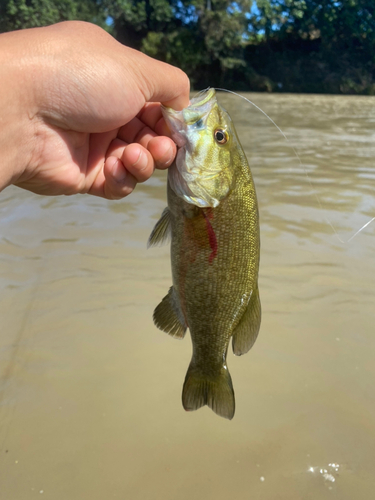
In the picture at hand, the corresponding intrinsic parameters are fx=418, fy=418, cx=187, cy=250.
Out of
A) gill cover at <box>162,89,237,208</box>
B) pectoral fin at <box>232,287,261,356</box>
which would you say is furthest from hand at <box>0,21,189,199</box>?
pectoral fin at <box>232,287,261,356</box>

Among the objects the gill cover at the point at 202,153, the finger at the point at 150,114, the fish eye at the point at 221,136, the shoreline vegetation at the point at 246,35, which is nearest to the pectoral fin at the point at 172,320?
the gill cover at the point at 202,153

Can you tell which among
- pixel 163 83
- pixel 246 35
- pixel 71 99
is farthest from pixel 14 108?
pixel 246 35

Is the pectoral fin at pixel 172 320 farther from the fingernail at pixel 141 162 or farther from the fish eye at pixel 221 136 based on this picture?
the fish eye at pixel 221 136

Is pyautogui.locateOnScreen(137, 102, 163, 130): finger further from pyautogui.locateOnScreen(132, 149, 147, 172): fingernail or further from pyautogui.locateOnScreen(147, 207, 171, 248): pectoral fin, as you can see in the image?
pyautogui.locateOnScreen(147, 207, 171, 248): pectoral fin

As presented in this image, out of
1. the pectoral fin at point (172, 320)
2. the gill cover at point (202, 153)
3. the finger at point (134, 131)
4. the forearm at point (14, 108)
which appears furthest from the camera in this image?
Result: the finger at point (134, 131)

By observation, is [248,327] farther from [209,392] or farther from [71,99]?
[71,99]

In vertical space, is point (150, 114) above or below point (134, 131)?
above

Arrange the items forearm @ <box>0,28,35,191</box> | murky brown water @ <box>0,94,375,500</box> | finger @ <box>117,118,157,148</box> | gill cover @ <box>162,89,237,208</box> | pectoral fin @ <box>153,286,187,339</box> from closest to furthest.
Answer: forearm @ <box>0,28,35,191</box>
gill cover @ <box>162,89,237,208</box>
pectoral fin @ <box>153,286,187,339</box>
murky brown water @ <box>0,94,375,500</box>
finger @ <box>117,118,157,148</box>
